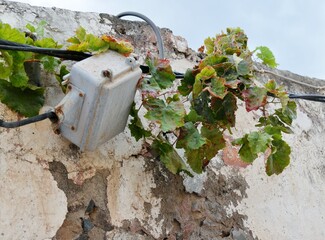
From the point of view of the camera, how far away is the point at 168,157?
1.99 meters

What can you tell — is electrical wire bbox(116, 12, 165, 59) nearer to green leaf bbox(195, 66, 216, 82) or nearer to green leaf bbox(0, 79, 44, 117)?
green leaf bbox(195, 66, 216, 82)

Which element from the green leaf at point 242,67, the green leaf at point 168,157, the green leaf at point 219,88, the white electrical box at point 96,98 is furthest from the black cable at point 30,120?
the green leaf at point 242,67

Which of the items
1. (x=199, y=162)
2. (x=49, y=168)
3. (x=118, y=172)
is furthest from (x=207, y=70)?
(x=49, y=168)

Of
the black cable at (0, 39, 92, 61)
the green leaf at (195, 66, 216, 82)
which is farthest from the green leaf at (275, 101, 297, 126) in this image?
the black cable at (0, 39, 92, 61)

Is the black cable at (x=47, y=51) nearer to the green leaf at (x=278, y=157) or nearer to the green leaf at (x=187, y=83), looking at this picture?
the green leaf at (x=187, y=83)

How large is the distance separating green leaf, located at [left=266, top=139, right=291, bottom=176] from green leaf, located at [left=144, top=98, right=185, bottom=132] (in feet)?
1.05

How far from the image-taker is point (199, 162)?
1975 millimetres

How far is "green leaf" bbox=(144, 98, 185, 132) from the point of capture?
6.00ft

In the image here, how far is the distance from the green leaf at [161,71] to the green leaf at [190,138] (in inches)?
5.5

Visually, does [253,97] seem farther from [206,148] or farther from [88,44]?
[88,44]

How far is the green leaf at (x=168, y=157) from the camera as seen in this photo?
1.98m

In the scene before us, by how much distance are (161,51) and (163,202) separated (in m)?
0.52

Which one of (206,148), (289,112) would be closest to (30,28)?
(206,148)

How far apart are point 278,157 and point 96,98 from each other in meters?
0.62
